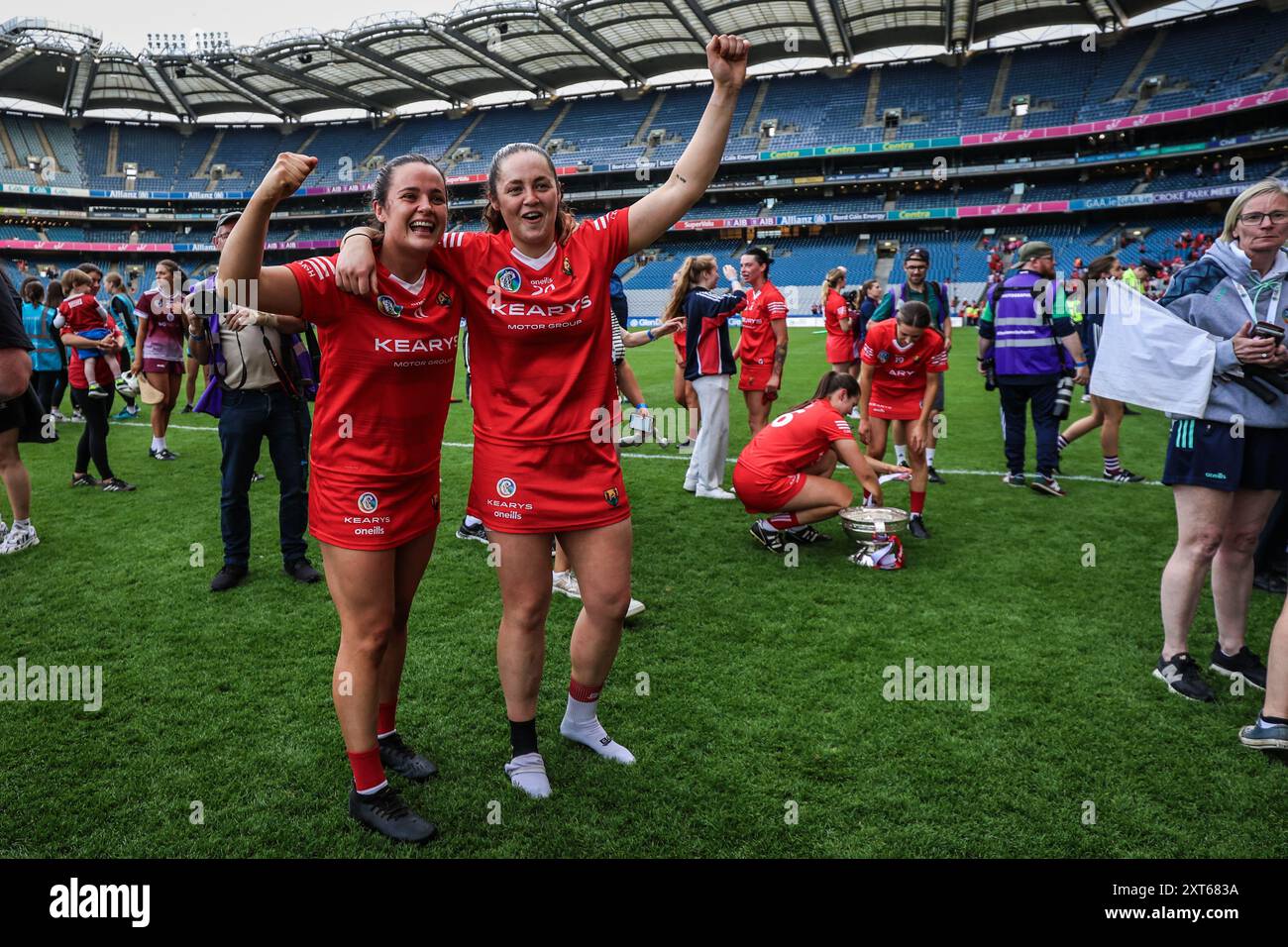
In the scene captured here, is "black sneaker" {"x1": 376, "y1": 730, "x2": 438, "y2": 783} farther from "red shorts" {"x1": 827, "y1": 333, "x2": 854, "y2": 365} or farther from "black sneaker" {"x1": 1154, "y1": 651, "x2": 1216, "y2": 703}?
"red shorts" {"x1": 827, "y1": 333, "x2": 854, "y2": 365}

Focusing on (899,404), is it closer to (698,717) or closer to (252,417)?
(698,717)

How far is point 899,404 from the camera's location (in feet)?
21.6

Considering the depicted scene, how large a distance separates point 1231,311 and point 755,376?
16.0 feet

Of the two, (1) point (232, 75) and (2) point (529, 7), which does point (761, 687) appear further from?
(1) point (232, 75)

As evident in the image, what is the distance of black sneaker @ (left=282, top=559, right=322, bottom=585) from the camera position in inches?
201

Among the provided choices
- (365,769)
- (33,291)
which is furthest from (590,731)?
(33,291)

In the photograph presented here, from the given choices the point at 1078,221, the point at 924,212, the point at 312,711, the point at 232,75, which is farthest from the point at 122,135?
the point at 312,711

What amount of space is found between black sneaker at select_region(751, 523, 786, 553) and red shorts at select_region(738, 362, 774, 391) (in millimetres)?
2492

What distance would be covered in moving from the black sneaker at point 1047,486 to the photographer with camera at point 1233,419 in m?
3.84

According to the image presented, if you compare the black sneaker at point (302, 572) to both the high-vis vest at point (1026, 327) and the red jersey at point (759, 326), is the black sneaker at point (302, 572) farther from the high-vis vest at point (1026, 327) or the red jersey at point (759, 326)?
the high-vis vest at point (1026, 327)

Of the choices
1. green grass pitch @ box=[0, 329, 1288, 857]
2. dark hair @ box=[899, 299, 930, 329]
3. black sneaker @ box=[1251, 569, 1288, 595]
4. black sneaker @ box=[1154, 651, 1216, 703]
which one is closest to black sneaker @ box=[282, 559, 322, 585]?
green grass pitch @ box=[0, 329, 1288, 857]

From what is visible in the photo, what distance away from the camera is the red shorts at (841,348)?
35.1 feet

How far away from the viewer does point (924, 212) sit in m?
43.2

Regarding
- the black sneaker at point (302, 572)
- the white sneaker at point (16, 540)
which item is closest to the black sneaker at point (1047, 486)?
the black sneaker at point (302, 572)
